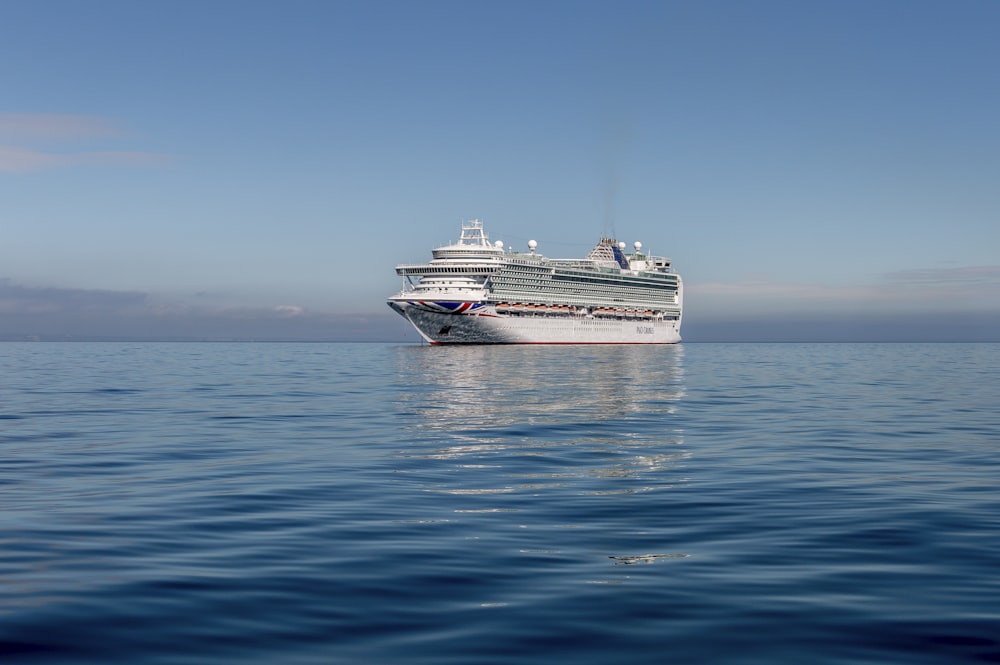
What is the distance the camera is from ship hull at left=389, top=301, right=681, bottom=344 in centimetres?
11981

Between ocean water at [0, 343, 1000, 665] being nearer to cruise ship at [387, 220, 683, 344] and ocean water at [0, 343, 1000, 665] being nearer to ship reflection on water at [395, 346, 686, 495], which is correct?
ship reflection on water at [395, 346, 686, 495]

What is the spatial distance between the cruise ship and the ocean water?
314 feet

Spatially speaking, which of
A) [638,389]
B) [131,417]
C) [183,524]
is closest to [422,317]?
[638,389]

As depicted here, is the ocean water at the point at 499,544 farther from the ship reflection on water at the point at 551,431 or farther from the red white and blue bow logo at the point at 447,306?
the red white and blue bow logo at the point at 447,306

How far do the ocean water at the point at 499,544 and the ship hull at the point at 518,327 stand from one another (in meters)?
94.7

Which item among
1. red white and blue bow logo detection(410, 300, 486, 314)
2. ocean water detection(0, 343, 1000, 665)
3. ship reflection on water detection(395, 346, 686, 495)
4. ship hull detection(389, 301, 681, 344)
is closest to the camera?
ocean water detection(0, 343, 1000, 665)

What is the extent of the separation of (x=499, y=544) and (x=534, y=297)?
12329 cm

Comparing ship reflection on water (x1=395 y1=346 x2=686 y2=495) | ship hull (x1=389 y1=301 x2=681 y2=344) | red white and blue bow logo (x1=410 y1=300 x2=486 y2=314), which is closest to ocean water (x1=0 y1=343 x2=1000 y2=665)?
ship reflection on water (x1=395 y1=346 x2=686 y2=495)

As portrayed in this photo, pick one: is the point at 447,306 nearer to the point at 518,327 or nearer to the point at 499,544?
the point at 518,327

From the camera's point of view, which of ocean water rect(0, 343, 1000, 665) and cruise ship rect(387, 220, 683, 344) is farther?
cruise ship rect(387, 220, 683, 344)

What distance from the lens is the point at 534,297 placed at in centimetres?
13350

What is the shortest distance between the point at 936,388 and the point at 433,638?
4421 cm

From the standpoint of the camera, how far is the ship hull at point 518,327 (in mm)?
119812

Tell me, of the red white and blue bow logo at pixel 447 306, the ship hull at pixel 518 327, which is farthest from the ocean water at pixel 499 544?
the ship hull at pixel 518 327
